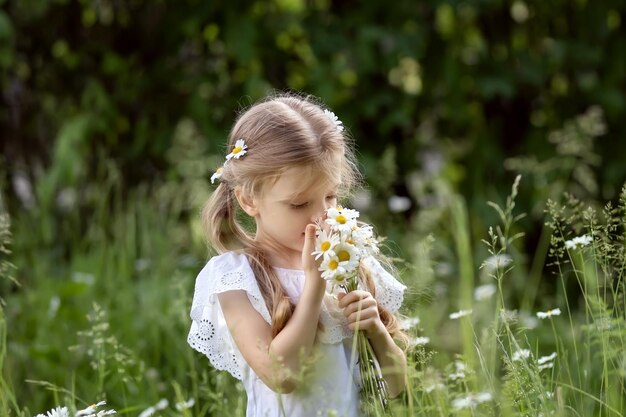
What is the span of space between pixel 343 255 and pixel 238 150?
0.44 m

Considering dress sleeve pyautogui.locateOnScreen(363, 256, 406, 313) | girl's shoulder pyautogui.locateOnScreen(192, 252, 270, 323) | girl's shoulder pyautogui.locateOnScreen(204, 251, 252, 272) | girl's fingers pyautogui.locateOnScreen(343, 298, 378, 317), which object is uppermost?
girl's shoulder pyautogui.locateOnScreen(204, 251, 252, 272)

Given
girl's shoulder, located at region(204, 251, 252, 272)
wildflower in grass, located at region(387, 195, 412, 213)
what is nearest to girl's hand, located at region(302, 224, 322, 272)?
girl's shoulder, located at region(204, 251, 252, 272)

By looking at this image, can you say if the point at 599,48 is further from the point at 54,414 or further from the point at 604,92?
the point at 54,414

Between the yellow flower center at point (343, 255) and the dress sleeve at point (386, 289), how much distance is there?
40cm

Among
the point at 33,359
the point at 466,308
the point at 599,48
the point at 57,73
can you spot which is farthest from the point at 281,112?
the point at 57,73

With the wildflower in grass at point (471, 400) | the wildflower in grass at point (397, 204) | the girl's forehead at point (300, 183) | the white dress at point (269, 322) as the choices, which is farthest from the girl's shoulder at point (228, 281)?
the wildflower in grass at point (397, 204)

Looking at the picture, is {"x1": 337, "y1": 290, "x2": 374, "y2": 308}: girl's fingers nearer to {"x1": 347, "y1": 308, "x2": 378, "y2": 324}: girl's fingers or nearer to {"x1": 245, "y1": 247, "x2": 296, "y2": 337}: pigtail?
{"x1": 347, "y1": 308, "x2": 378, "y2": 324}: girl's fingers

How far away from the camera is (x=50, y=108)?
15.6 ft

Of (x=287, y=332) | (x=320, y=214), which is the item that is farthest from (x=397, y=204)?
(x=287, y=332)

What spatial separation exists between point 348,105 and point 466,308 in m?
2.28

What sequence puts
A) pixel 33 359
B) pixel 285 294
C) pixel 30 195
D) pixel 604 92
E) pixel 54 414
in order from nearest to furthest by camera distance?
1. pixel 54 414
2. pixel 285 294
3. pixel 33 359
4. pixel 604 92
5. pixel 30 195

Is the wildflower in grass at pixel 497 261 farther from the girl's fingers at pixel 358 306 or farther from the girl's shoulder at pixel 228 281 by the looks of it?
the girl's shoulder at pixel 228 281

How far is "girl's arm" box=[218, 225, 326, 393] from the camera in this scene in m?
1.87

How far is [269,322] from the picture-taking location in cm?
201
